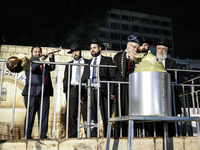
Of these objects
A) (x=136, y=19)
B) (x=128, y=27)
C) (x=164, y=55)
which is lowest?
(x=164, y=55)

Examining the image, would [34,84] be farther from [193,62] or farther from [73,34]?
[193,62]

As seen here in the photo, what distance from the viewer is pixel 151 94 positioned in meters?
1.98

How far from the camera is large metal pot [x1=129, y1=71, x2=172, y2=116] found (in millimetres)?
1968

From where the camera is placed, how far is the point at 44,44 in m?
22.3

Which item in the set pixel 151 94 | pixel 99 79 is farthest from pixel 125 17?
pixel 151 94

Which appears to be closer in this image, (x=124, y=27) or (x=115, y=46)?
(x=115, y=46)

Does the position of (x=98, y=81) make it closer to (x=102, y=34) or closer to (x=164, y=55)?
(x=164, y=55)

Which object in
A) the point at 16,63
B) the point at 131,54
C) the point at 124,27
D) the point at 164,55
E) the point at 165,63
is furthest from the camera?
the point at 124,27

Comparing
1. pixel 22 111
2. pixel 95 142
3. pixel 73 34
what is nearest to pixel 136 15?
pixel 73 34

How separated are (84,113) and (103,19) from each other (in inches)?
935

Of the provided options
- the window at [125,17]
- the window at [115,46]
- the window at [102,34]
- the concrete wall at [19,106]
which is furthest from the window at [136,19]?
the concrete wall at [19,106]

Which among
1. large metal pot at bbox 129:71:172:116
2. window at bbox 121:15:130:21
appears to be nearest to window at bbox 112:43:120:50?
window at bbox 121:15:130:21

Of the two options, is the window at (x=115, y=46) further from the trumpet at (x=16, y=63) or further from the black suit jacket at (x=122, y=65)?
the trumpet at (x=16, y=63)

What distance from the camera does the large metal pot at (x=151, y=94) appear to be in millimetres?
1968
